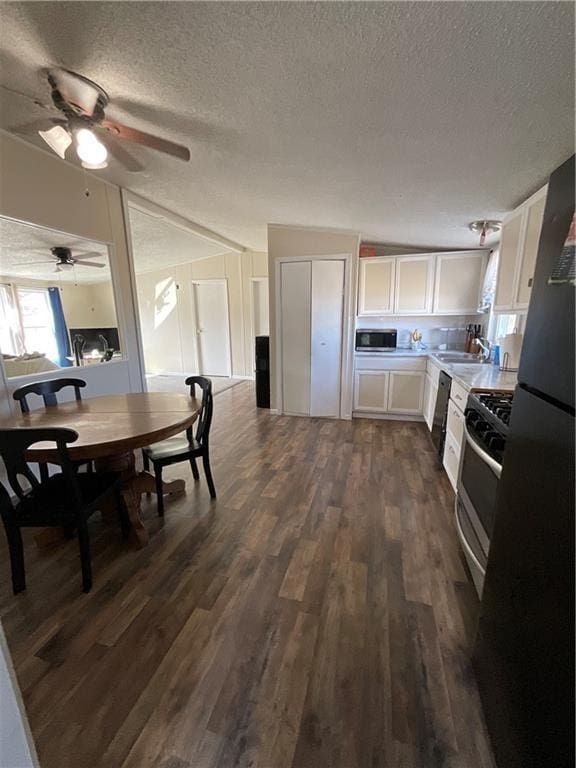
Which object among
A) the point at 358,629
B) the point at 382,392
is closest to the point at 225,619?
the point at 358,629

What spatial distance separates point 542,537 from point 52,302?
11.3ft

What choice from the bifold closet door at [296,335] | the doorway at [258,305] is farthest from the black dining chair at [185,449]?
the doorway at [258,305]

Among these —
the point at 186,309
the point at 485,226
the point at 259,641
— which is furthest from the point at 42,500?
the point at 186,309

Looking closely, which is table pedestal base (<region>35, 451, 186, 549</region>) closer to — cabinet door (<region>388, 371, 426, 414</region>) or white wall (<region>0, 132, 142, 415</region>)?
white wall (<region>0, 132, 142, 415</region>)

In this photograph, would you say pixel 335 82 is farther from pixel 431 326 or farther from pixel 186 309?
pixel 186 309

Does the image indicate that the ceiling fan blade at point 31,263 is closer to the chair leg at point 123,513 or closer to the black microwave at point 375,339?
the chair leg at point 123,513

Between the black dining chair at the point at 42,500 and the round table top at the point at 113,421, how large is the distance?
0.08 meters

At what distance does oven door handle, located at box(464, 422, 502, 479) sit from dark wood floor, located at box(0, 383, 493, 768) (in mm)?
666

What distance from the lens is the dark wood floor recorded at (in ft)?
3.36

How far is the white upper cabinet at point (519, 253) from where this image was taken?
212cm

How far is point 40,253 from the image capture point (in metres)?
2.52

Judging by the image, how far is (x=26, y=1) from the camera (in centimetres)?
114

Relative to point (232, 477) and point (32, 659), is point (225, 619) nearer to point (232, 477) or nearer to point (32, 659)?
point (32, 659)

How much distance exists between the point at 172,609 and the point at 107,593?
0.37m
